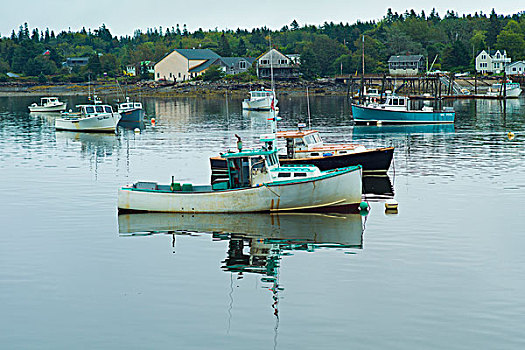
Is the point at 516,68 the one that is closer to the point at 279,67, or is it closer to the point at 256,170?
the point at 279,67

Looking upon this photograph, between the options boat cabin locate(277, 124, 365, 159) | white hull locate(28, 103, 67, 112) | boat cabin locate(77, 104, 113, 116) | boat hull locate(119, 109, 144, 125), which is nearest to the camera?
boat cabin locate(277, 124, 365, 159)

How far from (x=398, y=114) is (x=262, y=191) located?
180ft

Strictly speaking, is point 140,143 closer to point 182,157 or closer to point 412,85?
point 182,157

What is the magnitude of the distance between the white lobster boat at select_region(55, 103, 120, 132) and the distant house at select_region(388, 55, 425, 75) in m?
114

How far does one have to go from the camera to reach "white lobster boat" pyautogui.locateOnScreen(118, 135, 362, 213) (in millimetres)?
35094

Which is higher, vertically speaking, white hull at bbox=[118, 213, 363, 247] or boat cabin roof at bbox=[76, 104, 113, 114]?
boat cabin roof at bbox=[76, 104, 113, 114]

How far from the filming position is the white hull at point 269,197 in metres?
35.0

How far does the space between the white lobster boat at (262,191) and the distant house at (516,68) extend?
528ft

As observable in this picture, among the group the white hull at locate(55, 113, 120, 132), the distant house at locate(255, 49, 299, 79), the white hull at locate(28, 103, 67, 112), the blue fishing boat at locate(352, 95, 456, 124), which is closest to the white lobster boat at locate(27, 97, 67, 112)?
the white hull at locate(28, 103, 67, 112)

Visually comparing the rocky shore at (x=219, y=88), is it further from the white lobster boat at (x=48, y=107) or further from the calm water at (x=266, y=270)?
the calm water at (x=266, y=270)

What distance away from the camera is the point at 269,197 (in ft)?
116

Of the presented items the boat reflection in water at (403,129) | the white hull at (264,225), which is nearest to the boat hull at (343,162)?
the white hull at (264,225)

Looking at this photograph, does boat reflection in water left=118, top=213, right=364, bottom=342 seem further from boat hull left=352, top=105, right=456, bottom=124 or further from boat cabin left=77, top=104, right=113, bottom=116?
boat cabin left=77, top=104, right=113, bottom=116

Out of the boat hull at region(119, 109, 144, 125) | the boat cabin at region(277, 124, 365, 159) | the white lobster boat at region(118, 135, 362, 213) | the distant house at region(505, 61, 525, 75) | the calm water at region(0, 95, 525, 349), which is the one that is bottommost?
the calm water at region(0, 95, 525, 349)
